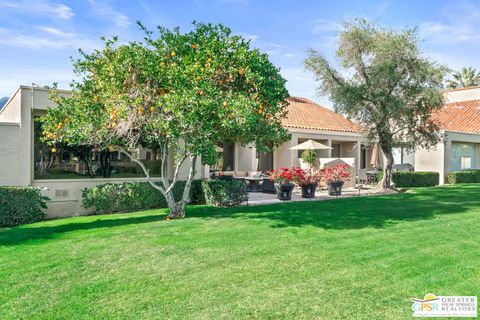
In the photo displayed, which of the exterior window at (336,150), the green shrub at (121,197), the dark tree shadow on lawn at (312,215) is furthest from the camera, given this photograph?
the exterior window at (336,150)

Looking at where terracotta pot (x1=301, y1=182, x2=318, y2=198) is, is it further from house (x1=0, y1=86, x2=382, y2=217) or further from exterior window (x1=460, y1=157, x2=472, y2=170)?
exterior window (x1=460, y1=157, x2=472, y2=170)

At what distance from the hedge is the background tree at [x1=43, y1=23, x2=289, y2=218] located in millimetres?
15282

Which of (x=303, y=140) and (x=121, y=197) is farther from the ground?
(x=303, y=140)

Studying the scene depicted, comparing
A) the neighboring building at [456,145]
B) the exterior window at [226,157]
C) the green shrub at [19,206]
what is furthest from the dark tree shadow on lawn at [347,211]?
the exterior window at [226,157]

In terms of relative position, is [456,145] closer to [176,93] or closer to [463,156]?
[463,156]

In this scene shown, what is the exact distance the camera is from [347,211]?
13680 millimetres

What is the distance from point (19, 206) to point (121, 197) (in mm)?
3373

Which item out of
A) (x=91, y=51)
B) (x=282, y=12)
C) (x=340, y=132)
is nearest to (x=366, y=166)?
(x=340, y=132)

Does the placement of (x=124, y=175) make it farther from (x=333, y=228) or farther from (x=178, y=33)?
(x=333, y=228)

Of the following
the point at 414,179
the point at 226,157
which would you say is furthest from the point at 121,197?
the point at 414,179

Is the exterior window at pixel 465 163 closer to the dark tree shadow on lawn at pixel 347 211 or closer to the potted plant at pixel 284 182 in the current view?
the dark tree shadow on lawn at pixel 347 211

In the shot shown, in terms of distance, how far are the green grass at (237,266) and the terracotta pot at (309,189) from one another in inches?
199

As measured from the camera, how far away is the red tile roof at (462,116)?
110 ft

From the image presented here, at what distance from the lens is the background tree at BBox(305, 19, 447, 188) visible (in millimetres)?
19344
